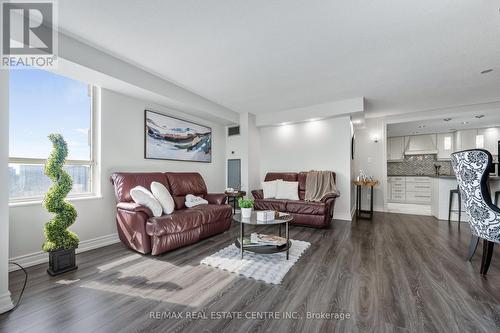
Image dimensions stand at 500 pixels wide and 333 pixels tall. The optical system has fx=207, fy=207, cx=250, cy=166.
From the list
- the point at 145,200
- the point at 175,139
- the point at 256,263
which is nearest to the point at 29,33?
the point at 145,200

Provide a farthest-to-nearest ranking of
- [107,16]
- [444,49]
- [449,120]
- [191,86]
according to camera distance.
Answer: [449,120] → [191,86] → [444,49] → [107,16]

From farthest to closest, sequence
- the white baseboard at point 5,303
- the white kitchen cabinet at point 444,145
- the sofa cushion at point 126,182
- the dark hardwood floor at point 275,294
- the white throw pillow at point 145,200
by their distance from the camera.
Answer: the white kitchen cabinet at point 444,145
the sofa cushion at point 126,182
the white throw pillow at point 145,200
the white baseboard at point 5,303
the dark hardwood floor at point 275,294

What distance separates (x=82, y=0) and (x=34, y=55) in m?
0.98

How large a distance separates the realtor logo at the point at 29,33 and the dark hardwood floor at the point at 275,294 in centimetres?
203

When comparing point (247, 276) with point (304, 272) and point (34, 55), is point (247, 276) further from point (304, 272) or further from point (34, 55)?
point (34, 55)

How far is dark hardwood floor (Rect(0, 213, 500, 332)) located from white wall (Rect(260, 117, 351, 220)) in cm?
194

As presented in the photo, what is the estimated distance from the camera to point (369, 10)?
187 centimetres

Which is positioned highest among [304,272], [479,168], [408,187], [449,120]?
[449,120]

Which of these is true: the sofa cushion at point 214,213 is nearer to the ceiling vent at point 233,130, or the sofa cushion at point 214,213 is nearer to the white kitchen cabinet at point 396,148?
the ceiling vent at point 233,130

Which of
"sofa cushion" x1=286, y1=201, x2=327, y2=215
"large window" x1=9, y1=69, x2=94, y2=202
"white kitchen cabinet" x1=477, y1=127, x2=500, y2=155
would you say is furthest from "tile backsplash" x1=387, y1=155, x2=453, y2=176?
"large window" x1=9, y1=69, x2=94, y2=202

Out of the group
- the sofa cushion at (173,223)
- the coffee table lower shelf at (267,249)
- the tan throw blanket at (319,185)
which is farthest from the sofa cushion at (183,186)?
the tan throw blanket at (319,185)

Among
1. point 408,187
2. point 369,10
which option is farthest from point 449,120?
point 369,10

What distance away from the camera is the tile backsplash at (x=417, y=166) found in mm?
6926

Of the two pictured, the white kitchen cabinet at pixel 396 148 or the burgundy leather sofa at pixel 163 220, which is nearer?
the burgundy leather sofa at pixel 163 220
